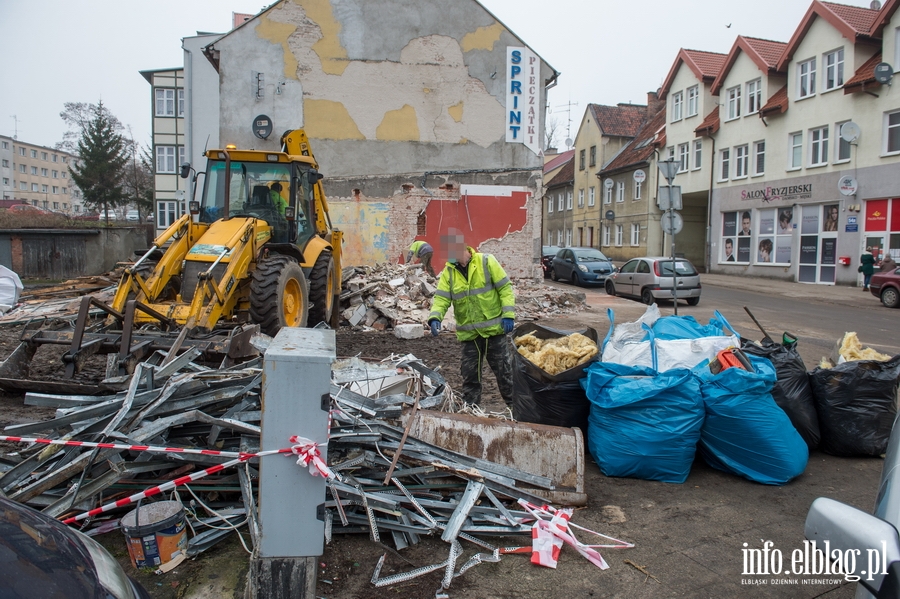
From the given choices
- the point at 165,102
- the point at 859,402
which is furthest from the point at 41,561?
the point at 165,102

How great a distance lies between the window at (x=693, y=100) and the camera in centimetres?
3153

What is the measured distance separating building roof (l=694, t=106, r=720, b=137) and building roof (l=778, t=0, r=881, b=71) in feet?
15.7

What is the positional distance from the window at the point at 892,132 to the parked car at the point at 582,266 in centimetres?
Result: 1015

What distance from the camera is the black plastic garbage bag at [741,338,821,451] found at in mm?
4645

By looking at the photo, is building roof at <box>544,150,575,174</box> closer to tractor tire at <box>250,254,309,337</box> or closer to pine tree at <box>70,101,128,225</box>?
pine tree at <box>70,101,128,225</box>

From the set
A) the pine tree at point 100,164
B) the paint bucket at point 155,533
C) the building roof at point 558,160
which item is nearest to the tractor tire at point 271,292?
the paint bucket at point 155,533

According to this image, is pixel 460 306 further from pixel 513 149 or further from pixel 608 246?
pixel 608 246

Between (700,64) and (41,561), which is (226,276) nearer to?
(41,561)

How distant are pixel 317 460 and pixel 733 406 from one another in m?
3.02

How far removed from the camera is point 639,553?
3.40 meters

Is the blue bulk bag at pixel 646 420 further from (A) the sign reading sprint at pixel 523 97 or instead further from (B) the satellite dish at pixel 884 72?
(B) the satellite dish at pixel 884 72

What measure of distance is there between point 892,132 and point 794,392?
70.2 ft

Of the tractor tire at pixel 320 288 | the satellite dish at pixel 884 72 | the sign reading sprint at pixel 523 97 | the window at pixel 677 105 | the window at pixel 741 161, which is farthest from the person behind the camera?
the window at pixel 677 105

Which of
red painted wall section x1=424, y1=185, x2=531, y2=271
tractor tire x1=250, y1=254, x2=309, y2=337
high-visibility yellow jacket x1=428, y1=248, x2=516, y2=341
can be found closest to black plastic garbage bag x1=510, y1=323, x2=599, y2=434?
high-visibility yellow jacket x1=428, y1=248, x2=516, y2=341
